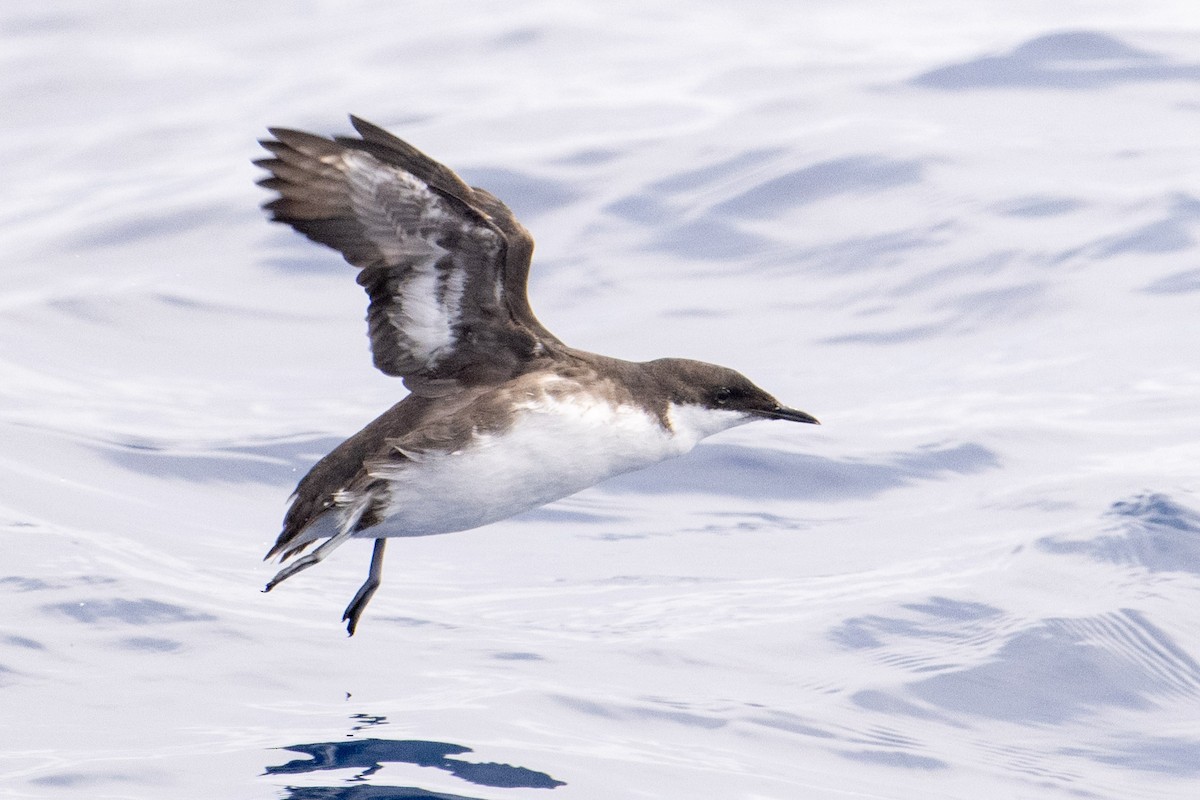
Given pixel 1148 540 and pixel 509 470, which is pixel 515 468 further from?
pixel 1148 540

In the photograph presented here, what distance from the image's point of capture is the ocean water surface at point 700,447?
7.80m

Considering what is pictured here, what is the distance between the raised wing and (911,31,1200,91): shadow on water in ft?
32.1

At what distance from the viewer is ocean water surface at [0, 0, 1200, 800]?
7.80 meters

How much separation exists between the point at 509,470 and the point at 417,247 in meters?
1.09

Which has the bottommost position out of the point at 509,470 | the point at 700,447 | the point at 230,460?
the point at 509,470

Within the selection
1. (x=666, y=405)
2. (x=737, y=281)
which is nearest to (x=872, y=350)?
(x=737, y=281)

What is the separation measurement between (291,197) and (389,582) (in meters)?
3.02

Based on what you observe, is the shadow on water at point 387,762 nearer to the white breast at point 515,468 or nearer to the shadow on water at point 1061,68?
the white breast at point 515,468

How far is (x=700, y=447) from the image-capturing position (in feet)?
37.6

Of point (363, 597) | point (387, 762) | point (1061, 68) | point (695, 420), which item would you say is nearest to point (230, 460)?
point (363, 597)

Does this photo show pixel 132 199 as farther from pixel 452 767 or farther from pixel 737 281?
pixel 452 767

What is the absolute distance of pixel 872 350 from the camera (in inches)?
502

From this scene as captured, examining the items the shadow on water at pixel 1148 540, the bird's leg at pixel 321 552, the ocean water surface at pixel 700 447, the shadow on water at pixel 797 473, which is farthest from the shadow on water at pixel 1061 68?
the bird's leg at pixel 321 552

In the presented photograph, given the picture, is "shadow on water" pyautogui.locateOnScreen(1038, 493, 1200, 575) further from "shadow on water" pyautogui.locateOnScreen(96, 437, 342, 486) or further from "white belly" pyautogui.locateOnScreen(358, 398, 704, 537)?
"shadow on water" pyautogui.locateOnScreen(96, 437, 342, 486)
